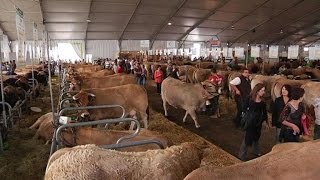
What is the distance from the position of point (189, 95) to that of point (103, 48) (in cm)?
2815

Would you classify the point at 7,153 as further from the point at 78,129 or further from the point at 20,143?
the point at 78,129

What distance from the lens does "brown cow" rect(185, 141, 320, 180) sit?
8.08ft

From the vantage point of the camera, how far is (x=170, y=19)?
29859 millimetres

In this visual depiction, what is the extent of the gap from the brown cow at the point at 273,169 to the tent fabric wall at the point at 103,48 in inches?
1351

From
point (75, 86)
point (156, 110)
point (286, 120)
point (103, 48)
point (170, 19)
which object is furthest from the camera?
point (103, 48)

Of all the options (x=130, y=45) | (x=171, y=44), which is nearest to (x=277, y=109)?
(x=130, y=45)

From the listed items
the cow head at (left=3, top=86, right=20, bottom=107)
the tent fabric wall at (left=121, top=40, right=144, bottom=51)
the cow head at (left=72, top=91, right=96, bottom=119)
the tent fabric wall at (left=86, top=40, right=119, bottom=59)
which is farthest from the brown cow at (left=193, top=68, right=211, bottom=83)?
the tent fabric wall at (left=121, top=40, right=144, bottom=51)

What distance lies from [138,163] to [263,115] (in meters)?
3.48

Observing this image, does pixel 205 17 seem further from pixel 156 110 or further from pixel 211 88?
pixel 211 88

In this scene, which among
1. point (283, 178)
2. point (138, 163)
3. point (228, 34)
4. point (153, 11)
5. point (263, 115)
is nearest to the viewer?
point (283, 178)

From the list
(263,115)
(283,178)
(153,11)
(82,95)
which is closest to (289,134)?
(263,115)

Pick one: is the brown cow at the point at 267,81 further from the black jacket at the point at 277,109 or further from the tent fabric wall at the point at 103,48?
the tent fabric wall at the point at 103,48

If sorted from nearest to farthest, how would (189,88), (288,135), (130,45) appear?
(288,135) → (189,88) → (130,45)

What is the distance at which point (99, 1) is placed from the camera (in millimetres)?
23906
